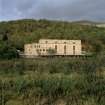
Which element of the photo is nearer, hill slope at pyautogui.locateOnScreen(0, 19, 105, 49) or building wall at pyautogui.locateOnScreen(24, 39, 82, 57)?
building wall at pyautogui.locateOnScreen(24, 39, 82, 57)

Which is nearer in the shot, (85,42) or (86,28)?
(85,42)

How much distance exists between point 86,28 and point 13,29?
2603 centimetres

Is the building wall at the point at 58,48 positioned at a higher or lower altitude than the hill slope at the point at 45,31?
lower

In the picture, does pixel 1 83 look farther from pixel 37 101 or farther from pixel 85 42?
pixel 85 42

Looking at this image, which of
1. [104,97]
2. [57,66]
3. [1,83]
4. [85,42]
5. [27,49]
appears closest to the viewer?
[104,97]

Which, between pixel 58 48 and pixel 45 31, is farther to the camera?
pixel 45 31

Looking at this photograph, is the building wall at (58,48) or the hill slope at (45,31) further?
the hill slope at (45,31)

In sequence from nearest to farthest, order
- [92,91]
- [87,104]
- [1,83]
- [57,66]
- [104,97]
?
[87,104] < [104,97] < [92,91] < [1,83] < [57,66]

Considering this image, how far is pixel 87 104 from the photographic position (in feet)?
45.0

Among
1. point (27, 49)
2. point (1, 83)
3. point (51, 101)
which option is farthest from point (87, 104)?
point (27, 49)

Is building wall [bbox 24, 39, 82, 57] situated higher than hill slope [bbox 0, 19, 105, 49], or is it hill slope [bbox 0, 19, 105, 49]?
hill slope [bbox 0, 19, 105, 49]

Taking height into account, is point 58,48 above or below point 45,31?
below

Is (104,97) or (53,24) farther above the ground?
(53,24)

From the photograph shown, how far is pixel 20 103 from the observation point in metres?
15.0
